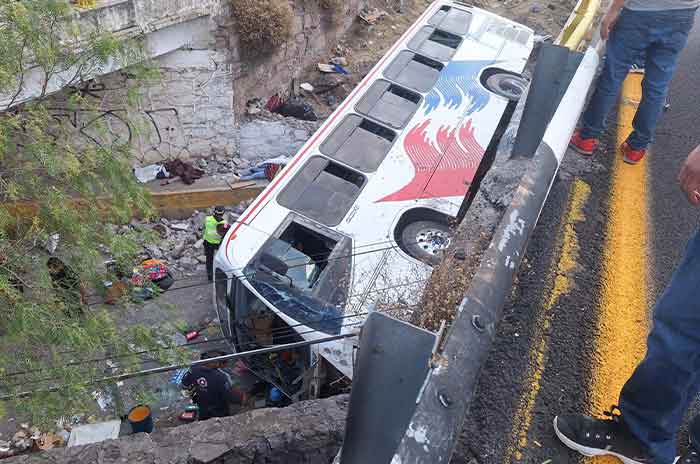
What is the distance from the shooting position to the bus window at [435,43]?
975cm

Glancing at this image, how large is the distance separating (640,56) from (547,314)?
2.62m

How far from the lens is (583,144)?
173 inches

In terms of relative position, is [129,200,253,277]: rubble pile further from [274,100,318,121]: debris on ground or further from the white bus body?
[274,100,318,121]: debris on ground

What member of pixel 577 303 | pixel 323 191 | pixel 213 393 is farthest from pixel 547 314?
pixel 213 393

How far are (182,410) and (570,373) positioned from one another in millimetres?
6141

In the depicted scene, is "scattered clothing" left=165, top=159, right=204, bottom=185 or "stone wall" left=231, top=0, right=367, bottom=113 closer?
"scattered clothing" left=165, top=159, right=204, bottom=185

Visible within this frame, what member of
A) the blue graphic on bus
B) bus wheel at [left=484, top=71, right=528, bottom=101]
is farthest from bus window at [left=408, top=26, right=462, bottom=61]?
bus wheel at [left=484, top=71, right=528, bottom=101]

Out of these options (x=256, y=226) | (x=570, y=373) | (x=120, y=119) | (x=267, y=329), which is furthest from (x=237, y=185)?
(x=570, y=373)

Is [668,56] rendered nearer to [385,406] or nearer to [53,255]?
[385,406]

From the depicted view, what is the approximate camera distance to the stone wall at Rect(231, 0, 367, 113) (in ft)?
38.3

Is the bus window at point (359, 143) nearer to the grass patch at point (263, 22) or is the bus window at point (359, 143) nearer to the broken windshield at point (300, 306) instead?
the broken windshield at point (300, 306)

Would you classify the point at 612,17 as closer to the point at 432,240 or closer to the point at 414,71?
the point at 432,240

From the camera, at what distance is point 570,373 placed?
2.62 meters

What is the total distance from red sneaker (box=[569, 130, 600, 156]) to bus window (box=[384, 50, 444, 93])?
4.69 m
